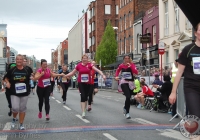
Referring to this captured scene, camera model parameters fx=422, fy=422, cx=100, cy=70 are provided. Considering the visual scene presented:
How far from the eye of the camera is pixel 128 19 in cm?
5188

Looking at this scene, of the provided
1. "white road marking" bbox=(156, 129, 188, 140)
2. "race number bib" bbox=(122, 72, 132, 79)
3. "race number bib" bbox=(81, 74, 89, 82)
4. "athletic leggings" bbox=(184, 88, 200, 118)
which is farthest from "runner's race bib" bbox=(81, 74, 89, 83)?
"athletic leggings" bbox=(184, 88, 200, 118)

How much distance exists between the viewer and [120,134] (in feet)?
30.4

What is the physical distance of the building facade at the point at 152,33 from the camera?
3891 centimetres

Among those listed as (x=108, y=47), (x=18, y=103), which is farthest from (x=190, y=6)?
(x=108, y=47)

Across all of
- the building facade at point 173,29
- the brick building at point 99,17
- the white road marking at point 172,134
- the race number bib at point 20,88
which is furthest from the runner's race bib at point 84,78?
the brick building at point 99,17

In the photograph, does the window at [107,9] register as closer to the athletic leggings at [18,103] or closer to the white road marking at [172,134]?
the athletic leggings at [18,103]

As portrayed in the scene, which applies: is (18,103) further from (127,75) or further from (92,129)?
(127,75)

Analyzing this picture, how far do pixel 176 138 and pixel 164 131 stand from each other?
107 cm

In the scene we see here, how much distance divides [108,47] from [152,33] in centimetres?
2110

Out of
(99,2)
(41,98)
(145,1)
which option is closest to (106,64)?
(145,1)

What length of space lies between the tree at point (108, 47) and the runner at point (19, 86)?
164 ft

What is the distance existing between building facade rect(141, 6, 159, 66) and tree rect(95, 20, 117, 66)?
679 inches

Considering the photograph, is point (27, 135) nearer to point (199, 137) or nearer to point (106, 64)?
point (199, 137)

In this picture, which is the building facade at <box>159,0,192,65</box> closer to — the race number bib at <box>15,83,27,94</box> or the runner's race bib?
the runner's race bib
